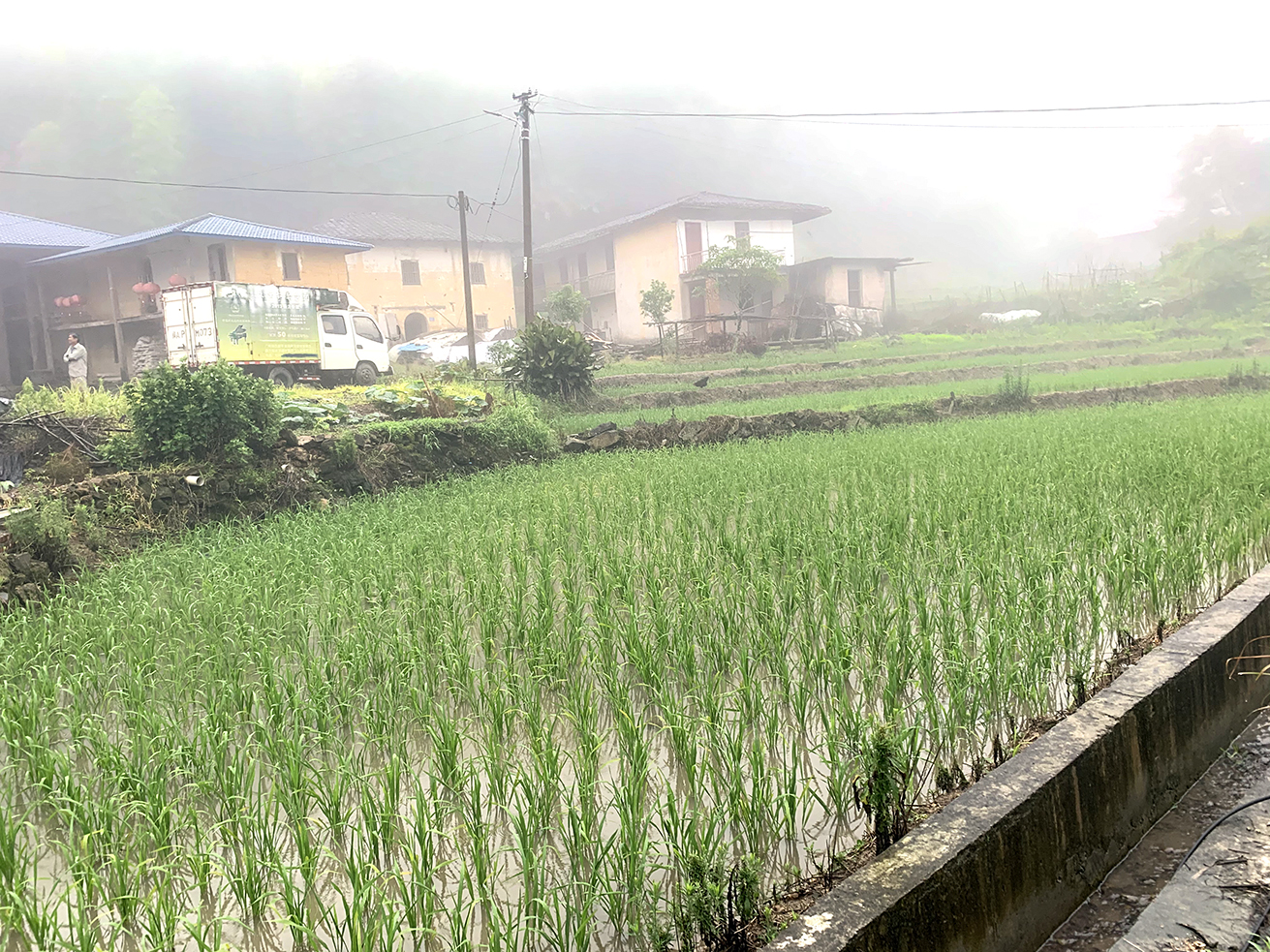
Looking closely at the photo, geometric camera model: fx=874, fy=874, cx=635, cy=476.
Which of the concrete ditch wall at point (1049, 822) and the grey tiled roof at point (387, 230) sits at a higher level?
the grey tiled roof at point (387, 230)

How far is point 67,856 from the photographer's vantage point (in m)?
2.45

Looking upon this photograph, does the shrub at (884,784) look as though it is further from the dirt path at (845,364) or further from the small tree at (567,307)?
the small tree at (567,307)

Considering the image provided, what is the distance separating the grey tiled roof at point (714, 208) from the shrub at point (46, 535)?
2557 centimetres

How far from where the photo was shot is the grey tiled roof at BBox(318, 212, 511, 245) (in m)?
30.4

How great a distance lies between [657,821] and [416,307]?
3028 centimetres

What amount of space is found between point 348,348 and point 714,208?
57.3 feet

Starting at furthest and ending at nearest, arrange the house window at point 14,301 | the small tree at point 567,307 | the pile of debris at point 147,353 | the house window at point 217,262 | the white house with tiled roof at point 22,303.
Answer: the small tree at point 567,307 < the house window at point 217,262 < the house window at point 14,301 < the white house with tiled roof at point 22,303 < the pile of debris at point 147,353

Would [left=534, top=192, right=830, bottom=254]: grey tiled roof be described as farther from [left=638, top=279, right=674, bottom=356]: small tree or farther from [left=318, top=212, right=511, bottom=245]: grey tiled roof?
[left=318, top=212, right=511, bottom=245]: grey tiled roof

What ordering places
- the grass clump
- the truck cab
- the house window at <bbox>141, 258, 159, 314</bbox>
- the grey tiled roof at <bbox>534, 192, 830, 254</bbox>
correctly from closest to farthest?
1. the grass clump
2. the truck cab
3. the house window at <bbox>141, 258, 159, 314</bbox>
4. the grey tiled roof at <bbox>534, 192, 830, 254</bbox>

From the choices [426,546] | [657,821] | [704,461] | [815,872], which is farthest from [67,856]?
[704,461]

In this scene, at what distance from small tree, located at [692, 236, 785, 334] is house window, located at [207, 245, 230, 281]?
13922mm

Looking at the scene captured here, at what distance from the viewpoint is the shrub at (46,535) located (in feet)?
19.4

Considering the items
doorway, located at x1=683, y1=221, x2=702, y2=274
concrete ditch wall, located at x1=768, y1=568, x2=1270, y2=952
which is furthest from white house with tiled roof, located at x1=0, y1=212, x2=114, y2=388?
concrete ditch wall, located at x1=768, y1=568, x2=1270, y2=952

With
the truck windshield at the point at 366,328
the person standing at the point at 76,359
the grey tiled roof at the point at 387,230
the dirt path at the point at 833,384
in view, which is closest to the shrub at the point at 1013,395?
the dirt path at the point at 833,384
